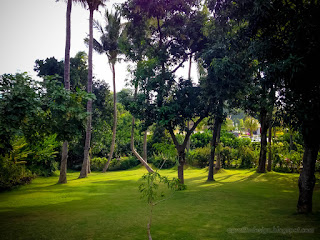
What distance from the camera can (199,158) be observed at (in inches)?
916

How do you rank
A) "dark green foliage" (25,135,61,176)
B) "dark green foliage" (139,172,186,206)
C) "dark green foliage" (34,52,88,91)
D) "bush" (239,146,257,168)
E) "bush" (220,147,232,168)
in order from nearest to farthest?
"dark green foliage" (139,172,186,206)
"dark green foliage" (25,135,61,176)
"dark green foliage" (34,52,88,91)
"bush" (239,146,257,168)
"bush" (220,147,232,168)

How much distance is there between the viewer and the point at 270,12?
24.5ft

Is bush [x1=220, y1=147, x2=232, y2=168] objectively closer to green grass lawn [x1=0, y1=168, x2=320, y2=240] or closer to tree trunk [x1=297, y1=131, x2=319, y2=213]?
green grass lawn [x1=0, y1=168, x2=320, y2=240]

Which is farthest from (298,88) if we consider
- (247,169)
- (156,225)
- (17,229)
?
(247,169)

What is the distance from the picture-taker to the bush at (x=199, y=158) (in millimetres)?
22859

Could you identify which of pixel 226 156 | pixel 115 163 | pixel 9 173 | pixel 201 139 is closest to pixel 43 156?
pixel 9 173

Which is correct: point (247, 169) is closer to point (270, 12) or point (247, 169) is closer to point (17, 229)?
point (270, 12)

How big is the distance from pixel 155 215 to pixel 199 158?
15.8 m

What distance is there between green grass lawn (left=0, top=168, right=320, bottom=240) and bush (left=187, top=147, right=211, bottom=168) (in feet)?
33.8

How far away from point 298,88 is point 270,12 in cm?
250

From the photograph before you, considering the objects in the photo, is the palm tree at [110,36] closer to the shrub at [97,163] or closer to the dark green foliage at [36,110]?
the shrub at [97,163]

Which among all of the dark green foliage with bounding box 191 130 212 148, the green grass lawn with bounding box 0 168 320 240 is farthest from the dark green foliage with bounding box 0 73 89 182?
the dark green foliage with bounding box 191 130 212 148

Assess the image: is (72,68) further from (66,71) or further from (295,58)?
(295,58)

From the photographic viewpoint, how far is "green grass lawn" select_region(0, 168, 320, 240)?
245 inches
